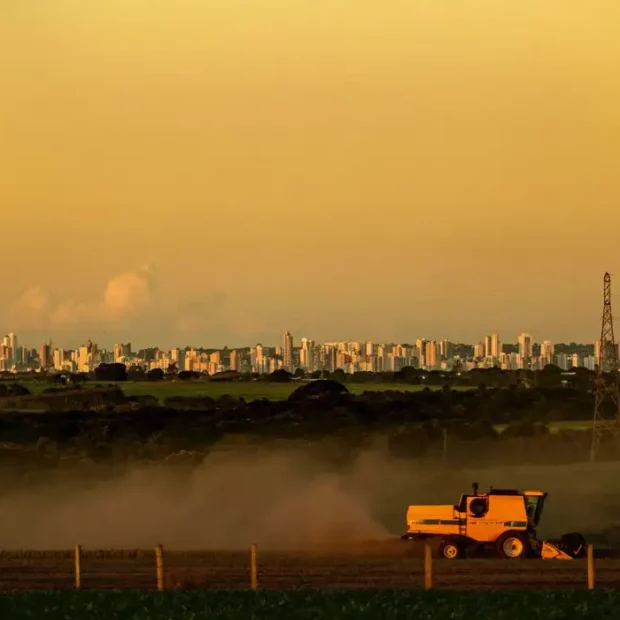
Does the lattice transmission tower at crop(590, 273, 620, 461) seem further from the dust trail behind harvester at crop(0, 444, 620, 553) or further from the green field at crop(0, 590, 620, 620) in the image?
the green field at crop(0, 590, 620, 620)

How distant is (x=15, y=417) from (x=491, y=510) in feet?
242

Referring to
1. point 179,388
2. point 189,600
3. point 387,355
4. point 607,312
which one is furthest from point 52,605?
point 387,355

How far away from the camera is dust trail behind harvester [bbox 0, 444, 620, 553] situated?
80.8 metres

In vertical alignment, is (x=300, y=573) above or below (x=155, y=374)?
below

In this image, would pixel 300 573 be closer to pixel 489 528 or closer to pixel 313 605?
pixel 313 605

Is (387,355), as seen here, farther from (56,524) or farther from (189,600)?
(189,600)

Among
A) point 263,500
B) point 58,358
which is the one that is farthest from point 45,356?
point 263,500

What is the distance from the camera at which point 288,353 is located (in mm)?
188875

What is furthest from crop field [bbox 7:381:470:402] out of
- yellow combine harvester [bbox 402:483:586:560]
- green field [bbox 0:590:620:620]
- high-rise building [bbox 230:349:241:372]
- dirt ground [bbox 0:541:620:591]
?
green field [bbox 0:590:620:620]

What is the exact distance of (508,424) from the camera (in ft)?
414

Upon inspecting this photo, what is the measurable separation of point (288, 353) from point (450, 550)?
137 meters

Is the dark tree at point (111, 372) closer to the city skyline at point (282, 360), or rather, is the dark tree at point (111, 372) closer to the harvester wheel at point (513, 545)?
the city skyline at point (282, 360)

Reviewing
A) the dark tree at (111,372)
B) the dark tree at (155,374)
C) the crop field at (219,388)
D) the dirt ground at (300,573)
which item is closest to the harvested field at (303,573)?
the dirt ground at (300,573)

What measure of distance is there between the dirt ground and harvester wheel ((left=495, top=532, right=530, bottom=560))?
2.31 meters
